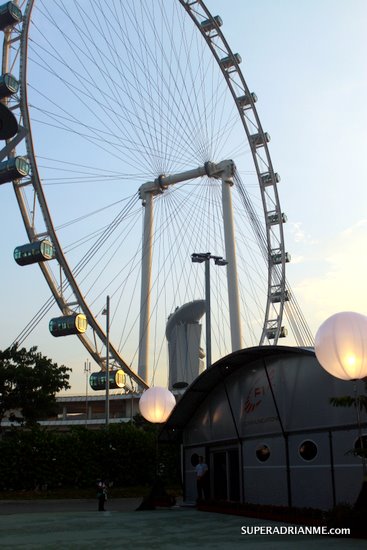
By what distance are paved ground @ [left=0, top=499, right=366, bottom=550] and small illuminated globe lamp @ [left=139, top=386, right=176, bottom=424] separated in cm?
257

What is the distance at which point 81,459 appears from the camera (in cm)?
2656

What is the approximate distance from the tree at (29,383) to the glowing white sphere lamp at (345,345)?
26.1 meters

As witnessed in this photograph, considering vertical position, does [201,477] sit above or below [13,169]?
below

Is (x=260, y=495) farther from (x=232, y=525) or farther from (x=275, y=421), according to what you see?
(x=232, y=525)

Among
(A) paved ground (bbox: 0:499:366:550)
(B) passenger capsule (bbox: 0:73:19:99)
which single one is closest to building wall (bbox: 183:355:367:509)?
(A) paved ground (bbox: 0:499:366:550)

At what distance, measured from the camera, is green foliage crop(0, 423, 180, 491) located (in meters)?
25.6

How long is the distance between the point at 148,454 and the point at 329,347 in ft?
63.4

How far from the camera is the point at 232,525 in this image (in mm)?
12398

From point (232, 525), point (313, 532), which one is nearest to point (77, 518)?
point (232, 525)

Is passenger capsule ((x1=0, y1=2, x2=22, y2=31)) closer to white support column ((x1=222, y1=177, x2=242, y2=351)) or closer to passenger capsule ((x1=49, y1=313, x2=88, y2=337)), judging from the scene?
passenger capsule ((x1=49, y1=313, x2=88, y2=337))

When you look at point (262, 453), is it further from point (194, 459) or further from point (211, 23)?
point (211, 23)

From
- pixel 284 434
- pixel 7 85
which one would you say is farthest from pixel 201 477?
pixel 7 85

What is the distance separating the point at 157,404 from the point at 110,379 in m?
19.8

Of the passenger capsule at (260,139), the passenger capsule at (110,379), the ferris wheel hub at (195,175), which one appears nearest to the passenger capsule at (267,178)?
the passenger capsule at (260,139)
